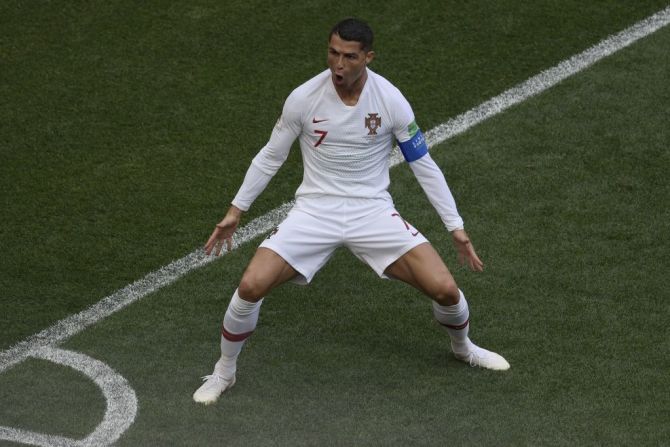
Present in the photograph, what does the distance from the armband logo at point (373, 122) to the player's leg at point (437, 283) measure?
668 millimetres

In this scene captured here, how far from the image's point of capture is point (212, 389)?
24.8 feet

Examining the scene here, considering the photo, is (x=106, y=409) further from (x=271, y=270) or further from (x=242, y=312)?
(x=271, y=270)

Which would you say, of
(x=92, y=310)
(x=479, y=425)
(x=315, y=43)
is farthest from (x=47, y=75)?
(x=479, y=425)

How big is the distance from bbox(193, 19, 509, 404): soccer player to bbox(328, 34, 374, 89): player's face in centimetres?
6

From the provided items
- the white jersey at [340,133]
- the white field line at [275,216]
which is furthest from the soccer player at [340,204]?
the white field line at [275,216]

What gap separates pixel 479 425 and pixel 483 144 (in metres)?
3.22

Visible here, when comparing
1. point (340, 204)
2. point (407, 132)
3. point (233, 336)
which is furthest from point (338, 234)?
point (233, 336)

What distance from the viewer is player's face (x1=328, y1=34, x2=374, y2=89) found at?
7148 mm

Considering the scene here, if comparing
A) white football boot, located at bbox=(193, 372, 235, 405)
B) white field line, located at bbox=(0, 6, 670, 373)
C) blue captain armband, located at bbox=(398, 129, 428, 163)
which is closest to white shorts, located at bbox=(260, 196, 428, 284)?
blue captain armband, located at bbox=(398, 129, 428, 163)

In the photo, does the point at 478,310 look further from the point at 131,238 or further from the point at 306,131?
the point at 131,238

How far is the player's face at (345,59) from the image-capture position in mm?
7148

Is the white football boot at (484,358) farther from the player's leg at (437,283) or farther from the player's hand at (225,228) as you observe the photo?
the player's hand at (225,228)

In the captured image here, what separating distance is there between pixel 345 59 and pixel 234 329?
5.12 feet

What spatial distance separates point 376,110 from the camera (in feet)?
24.3
